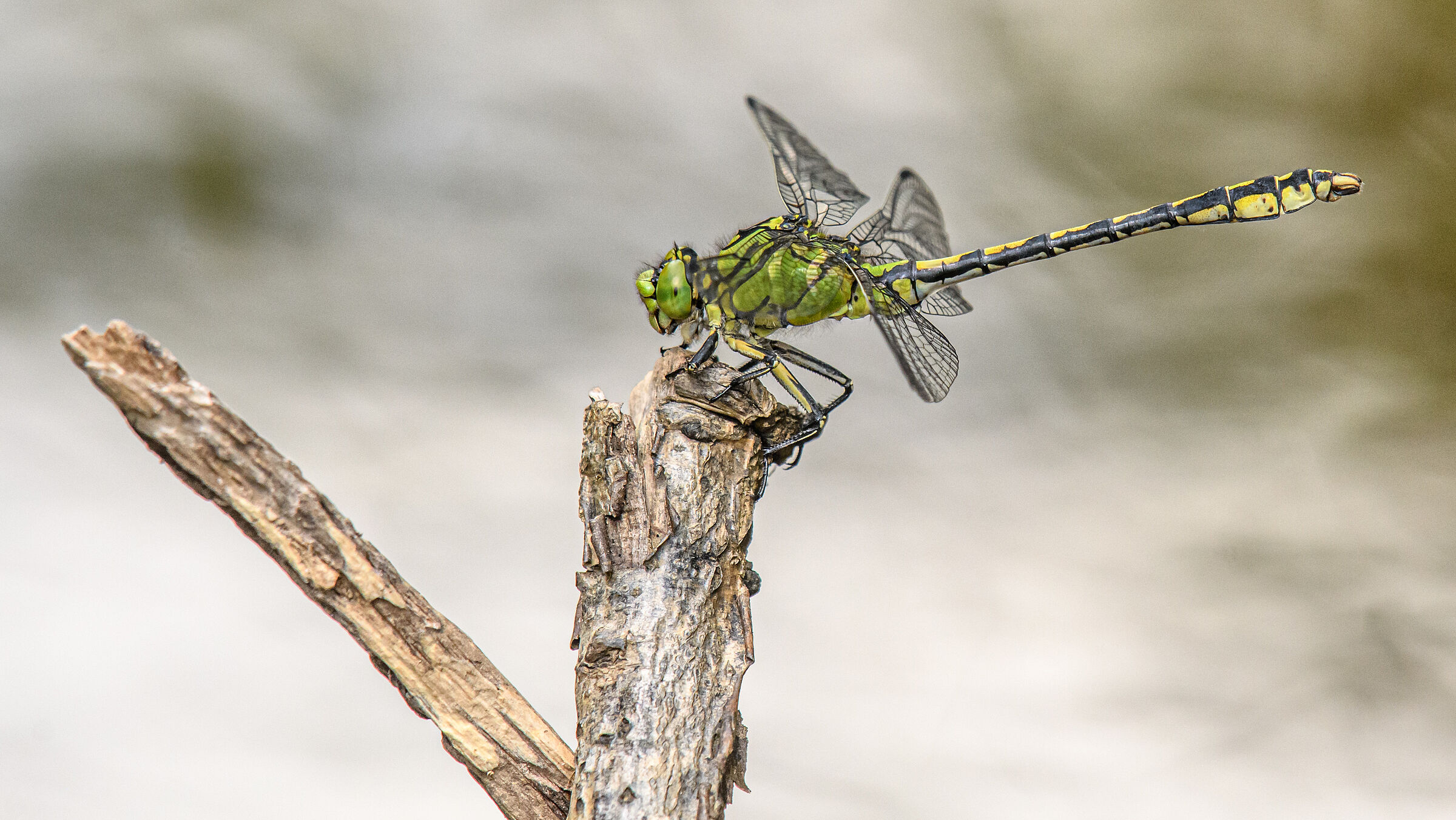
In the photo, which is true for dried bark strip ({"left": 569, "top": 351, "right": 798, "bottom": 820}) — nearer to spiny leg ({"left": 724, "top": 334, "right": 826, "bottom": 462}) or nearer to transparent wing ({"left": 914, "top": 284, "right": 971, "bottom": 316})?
spiny leg ({"left": 724, "top": 334, "right": 826, "bottom": 462})

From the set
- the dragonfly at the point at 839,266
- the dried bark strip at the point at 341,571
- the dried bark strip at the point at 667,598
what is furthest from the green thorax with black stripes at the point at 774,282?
the dried bark strip at the point at 341,571

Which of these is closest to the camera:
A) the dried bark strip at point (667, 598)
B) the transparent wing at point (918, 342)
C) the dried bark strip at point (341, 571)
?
the dried bark strip at point (341, 571)

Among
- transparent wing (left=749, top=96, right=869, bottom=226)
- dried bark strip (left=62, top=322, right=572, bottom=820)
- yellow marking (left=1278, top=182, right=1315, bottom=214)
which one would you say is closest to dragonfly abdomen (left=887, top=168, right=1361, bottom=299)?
yellow marking (left=1278, top=182, right=1315, bottom=214)

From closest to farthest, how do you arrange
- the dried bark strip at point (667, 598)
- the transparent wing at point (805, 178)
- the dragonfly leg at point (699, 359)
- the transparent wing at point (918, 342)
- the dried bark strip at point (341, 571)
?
the dried bark strip at point (341, 571) → the dried bark strip at point (667, 598) → the dragonfly leg at point (699, 359) → the transparent wing at point (918, 342) → the transparent wing at point (805, 178)

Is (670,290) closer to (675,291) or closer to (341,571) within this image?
(675,291)

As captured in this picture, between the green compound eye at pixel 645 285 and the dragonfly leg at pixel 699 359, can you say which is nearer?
the dragonfly leg at pixel 699 359

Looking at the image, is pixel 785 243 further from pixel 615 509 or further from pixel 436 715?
pixel 436 715

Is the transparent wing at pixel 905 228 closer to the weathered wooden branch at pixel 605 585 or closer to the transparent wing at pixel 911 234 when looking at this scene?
the transparent wing at pixel 911 234

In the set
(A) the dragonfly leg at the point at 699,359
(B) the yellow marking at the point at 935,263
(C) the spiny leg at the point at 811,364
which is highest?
(B) the yellow marking at the point at 935,263
